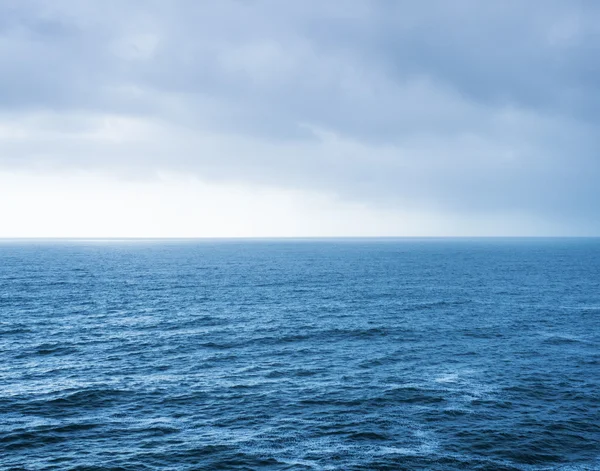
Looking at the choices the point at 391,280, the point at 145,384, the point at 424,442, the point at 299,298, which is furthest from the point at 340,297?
the point at 424,442

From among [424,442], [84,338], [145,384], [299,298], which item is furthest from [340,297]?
[424,442]

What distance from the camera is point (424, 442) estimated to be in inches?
1638

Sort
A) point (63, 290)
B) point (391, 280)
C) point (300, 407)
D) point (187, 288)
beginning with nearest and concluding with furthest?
point (300, 407) → point (63, 290) → point (187, 288) → point (391, 280)

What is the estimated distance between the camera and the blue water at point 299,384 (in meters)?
40.0

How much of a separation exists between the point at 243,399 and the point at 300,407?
21.2ft

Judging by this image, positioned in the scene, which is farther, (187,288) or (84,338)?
(187,288)

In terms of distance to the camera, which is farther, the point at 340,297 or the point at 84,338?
the point at 340,297

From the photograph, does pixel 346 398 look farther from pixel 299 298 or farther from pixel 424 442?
pixel 299 298

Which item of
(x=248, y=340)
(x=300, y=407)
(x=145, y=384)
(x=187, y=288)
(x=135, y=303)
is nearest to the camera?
(x=300, y=407)

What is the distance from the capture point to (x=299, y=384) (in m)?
55.9

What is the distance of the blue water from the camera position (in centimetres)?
4000

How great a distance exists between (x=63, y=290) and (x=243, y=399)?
315 ft

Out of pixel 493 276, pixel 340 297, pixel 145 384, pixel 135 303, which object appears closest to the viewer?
pixel 145 384

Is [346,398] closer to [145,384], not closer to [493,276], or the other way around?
[145,384]
